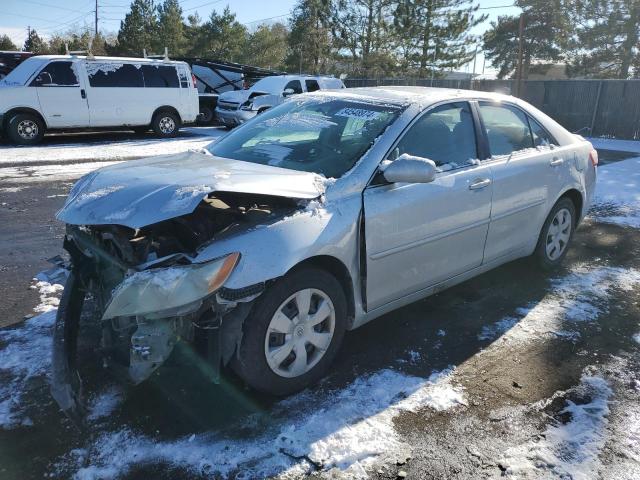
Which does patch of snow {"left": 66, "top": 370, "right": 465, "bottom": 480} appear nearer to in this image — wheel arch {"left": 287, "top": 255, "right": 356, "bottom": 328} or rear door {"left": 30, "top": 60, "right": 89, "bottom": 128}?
wheel arch {"left": 287, "top": 255, "right": 356, "bottom": 328}

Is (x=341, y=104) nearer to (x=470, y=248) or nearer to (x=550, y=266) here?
(x=470, y=248)

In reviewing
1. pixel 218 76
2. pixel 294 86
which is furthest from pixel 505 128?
pixel 218 76

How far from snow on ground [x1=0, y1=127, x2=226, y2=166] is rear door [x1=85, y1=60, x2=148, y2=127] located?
1.93 feet

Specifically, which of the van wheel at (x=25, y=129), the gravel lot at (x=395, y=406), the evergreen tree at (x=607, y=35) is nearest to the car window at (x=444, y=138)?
the gravel lot at (x=395, y=406)

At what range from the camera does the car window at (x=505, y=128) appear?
4.20m

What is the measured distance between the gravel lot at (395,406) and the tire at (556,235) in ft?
1.48

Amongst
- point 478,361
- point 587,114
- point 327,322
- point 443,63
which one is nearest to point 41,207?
point 327,322

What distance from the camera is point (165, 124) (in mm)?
15062

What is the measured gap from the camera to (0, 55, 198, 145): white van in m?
12.4

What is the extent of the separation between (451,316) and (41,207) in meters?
5.57

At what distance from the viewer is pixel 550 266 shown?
5.03m

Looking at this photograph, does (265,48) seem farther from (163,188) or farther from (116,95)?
(163,188)

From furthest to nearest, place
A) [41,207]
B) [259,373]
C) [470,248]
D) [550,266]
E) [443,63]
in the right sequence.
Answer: [443,63], [41,207], [550,266], [470,248], [259,373]

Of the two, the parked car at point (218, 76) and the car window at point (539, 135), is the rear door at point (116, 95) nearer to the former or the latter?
the parked car at point (218, 76)
